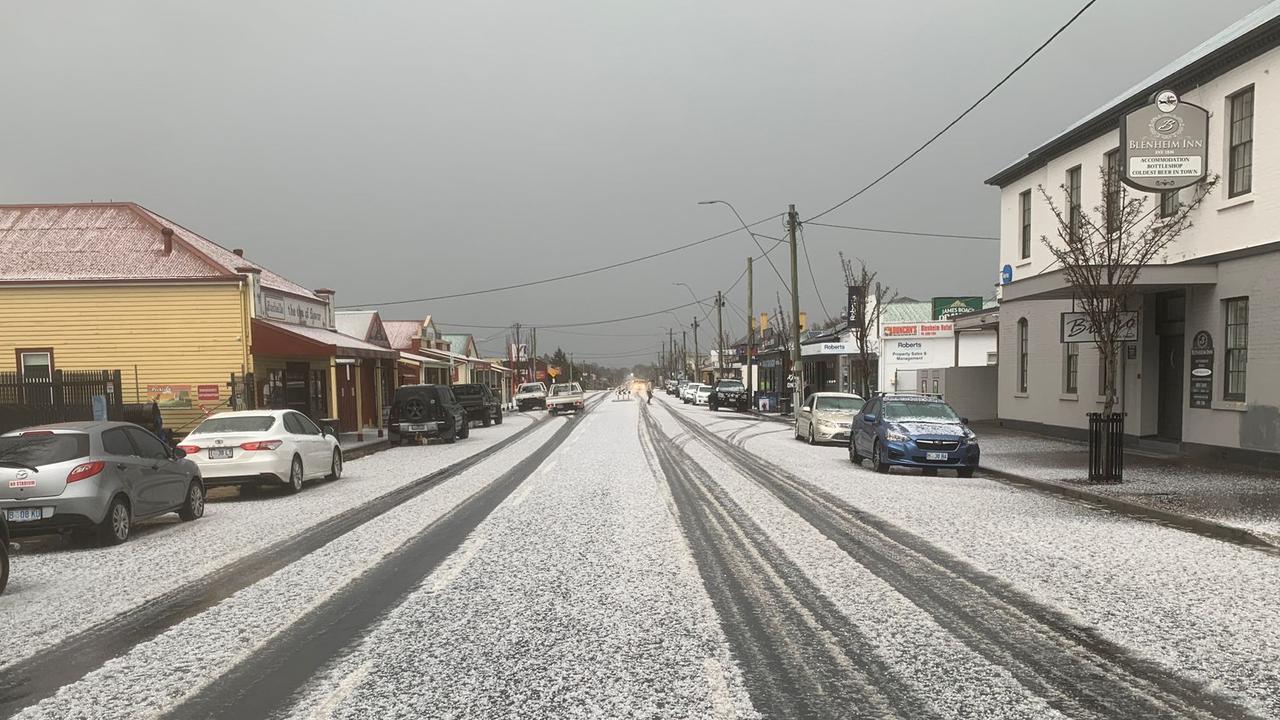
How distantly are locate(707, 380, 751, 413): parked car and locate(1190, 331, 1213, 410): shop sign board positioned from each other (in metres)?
34.5

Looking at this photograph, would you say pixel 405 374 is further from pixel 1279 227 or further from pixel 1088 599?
pixel 1088 599

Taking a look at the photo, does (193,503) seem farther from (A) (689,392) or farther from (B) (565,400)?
(A) (689,392)

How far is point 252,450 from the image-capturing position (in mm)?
14078

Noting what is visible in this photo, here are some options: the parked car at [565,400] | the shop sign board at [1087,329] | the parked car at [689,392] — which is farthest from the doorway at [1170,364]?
the parked car at [689,392]

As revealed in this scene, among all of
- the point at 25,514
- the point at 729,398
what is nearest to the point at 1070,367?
the point at 25,514

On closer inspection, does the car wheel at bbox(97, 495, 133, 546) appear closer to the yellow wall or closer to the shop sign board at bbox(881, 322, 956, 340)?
the yellow wall

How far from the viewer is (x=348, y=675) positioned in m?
5.02

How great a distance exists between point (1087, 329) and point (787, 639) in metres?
14.4

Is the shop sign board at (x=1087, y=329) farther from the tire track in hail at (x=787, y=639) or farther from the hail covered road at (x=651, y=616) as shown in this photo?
the tire track in hail at (x=787, y=639)

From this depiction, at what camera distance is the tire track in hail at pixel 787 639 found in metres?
4.54

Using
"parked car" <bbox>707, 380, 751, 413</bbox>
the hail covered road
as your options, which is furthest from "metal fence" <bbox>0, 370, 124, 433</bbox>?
"parked car" <bbox>707, 380, 751, 413</bbox>

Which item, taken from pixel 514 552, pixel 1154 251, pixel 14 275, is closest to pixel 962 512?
pixel 514 552

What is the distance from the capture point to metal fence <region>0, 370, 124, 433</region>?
63.6ft

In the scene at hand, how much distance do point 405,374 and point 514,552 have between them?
4174cm
